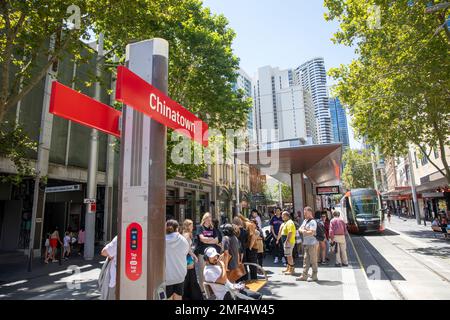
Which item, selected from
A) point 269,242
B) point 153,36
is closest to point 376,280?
point 269,242

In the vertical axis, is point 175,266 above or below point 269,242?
above

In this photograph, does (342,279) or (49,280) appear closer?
(342,279)

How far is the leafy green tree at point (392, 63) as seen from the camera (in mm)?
12547

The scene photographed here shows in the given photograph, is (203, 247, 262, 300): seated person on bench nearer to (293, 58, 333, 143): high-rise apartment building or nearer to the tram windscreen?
the tram windscreen

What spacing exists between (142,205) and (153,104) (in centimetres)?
127

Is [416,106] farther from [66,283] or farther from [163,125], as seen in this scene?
[66,283]

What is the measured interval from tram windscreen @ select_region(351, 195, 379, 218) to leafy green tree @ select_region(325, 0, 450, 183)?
248 inches

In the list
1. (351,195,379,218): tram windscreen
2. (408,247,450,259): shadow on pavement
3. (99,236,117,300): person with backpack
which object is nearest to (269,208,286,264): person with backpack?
(408,247,450,259): shadow on pavement

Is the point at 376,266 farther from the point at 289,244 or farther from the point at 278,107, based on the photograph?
the point at 278,107

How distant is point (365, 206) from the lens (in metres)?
22.0

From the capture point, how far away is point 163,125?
4273 millimetres

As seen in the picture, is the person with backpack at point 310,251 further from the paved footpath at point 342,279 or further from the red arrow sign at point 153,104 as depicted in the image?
the red arrow sign at point 153,104

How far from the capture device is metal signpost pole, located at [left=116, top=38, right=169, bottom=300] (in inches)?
154
